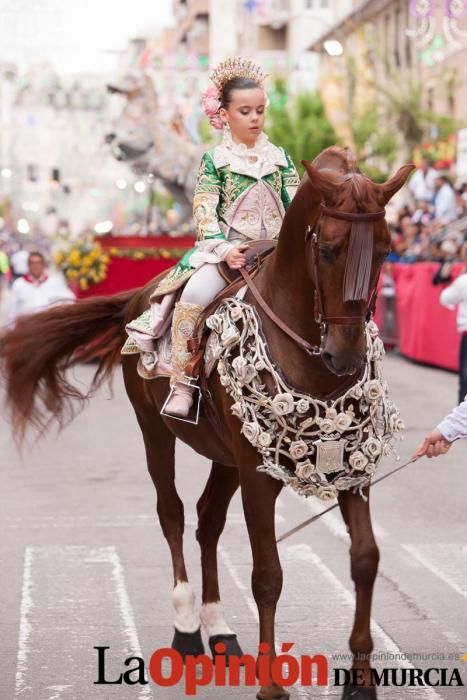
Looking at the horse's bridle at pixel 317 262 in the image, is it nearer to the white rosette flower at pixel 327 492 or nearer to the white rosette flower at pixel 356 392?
the white rosette flower at pixel 356 392

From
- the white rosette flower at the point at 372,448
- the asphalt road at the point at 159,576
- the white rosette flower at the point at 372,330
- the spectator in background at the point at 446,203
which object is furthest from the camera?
the spectator in background at the point at 446,203

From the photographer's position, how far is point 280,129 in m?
56.3

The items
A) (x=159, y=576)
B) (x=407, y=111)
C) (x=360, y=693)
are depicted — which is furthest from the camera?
(x=407, y=111)

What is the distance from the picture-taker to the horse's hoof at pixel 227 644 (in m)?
6.48

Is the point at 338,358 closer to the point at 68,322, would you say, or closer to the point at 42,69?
the point at 68,322

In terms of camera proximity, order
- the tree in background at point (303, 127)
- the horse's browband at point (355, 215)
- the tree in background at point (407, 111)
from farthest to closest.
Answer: the tree in background at point (303, 127), the tree in background at point (407, 111), the horse's browband at point (355, 215)

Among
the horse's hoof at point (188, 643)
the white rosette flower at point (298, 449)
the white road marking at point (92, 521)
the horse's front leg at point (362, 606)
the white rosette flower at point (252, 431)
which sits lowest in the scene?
the white road marking at point (92, 521)

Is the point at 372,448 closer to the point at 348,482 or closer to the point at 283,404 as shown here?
the point at 348,482

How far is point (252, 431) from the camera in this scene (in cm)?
573

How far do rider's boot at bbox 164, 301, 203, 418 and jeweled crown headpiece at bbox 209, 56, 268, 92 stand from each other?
3.19ft

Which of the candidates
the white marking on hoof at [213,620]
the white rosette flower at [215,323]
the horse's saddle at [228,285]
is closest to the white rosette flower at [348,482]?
the white rosette flower at [215,323]

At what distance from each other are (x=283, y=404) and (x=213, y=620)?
145 cm

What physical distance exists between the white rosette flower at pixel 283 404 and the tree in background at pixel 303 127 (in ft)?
165

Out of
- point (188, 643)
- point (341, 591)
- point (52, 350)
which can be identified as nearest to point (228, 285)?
point (188, 643)
